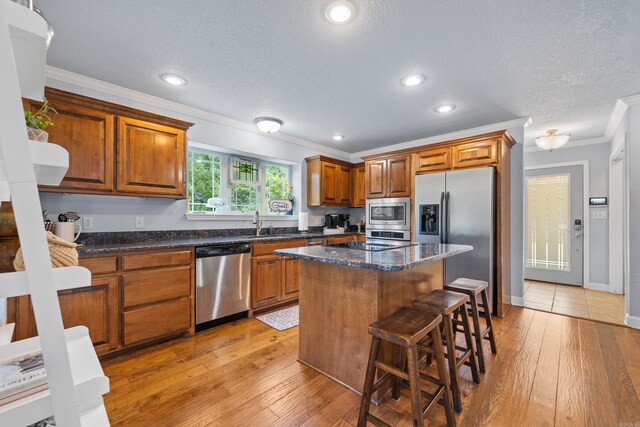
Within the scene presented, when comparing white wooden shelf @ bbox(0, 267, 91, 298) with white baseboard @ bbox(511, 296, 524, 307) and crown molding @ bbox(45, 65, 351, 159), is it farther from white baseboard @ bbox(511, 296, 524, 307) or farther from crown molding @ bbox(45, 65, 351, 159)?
white baseboard @ bbox(511, 296, 524, 307)

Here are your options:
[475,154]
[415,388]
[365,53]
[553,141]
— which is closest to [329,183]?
[475,154]

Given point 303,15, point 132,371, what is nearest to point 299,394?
point 132,371

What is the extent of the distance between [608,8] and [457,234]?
2.28 meters

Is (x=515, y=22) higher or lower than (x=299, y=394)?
higher

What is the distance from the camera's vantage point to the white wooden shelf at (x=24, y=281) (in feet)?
1.38

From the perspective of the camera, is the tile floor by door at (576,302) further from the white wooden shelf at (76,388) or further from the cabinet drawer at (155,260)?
the white wooden shelf at (76,388)

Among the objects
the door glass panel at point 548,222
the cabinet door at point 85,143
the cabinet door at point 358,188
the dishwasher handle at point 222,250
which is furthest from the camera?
the cabinet door at point 358,188

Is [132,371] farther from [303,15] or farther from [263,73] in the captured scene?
[303,15]

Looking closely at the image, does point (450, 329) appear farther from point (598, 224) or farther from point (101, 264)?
point (598, 224)

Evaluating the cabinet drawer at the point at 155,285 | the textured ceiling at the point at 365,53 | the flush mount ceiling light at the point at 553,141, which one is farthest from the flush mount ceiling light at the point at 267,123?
the flush mount ceiling light at the point at 553,141

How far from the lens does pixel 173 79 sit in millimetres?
2633

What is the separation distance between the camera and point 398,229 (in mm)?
4133

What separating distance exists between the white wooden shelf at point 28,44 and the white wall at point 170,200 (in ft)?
7.77

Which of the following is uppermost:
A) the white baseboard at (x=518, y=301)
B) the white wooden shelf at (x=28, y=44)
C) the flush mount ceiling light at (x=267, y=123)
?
the flush mount ceiling light at (x=267, y=123)
